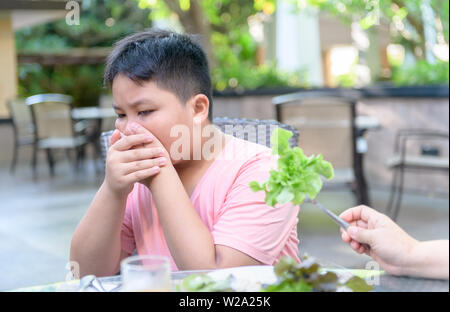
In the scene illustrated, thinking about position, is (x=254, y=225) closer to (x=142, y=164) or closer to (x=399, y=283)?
(x=142, y=164)

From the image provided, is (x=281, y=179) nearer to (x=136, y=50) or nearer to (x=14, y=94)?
(x=136, y=50)

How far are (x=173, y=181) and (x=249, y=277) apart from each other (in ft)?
1.04

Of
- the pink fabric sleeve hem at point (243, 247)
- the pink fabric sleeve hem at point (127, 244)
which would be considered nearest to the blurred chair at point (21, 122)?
the pink fabric sleeve hem at point (127, 244)

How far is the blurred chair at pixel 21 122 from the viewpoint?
8586 mm

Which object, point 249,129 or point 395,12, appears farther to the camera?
point 395,12

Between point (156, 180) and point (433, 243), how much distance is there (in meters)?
0.54

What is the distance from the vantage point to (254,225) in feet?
4.40

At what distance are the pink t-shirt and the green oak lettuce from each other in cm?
39

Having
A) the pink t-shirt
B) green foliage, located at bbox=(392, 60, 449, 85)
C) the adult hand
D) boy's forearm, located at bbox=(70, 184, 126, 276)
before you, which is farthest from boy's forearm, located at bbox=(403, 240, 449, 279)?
green foliage, located at bbox=(392, 60, 449, 85)

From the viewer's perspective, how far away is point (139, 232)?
1.54 meters

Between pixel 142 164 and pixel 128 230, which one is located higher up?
pixel 142 164

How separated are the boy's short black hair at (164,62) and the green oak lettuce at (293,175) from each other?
0.60m

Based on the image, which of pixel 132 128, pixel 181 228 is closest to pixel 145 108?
pixel 132 128

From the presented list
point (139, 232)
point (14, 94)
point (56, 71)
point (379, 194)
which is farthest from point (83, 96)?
point (139, 232)
